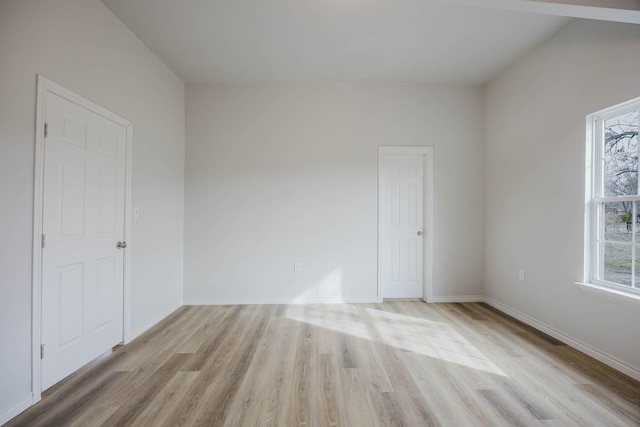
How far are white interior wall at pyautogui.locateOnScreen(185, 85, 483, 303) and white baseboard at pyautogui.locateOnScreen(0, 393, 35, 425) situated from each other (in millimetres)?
1957

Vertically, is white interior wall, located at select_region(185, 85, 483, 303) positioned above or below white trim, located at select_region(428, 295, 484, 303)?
above

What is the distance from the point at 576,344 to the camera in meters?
2.42

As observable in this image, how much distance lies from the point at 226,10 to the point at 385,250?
3.20 m

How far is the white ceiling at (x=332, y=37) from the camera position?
2344mm

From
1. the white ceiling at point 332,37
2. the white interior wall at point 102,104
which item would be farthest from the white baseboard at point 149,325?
the white ceiling at point 332,37

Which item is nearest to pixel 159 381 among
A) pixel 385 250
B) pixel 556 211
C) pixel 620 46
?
pixel 385 250

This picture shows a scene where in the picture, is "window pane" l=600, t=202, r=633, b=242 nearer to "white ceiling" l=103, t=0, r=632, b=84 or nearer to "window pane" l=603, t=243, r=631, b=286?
"window pane" l=603, t=243, r=631, b=286

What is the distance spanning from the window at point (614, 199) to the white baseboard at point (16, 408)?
4226 millimetres

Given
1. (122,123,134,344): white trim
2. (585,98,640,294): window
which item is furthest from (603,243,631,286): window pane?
(122,123,134,344): white trim

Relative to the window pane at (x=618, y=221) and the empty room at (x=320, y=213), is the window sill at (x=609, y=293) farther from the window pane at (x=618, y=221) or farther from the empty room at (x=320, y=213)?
the window pane at (x=618, y=221)

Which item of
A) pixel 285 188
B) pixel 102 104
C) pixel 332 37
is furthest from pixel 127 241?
pixel 332 37

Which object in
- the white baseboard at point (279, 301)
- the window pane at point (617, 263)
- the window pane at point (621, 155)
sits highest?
the window pane at point (621, 155)

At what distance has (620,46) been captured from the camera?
2.11 m

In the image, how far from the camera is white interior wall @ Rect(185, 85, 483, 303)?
12.1 feet
